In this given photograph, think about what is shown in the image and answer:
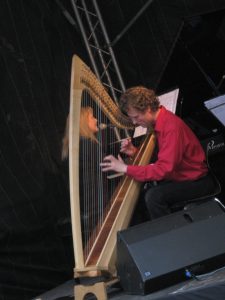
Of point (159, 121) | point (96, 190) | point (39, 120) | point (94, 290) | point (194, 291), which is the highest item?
point (39, 120)

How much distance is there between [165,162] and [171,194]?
29cm

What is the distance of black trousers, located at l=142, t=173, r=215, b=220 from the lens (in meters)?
3.56

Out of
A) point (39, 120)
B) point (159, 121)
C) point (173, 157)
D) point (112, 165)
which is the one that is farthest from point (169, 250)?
point (39, 120)

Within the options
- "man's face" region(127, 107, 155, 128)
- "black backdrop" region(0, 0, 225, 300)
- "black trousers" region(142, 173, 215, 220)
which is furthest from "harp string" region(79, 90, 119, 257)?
"black backdrop" region(0, 0, 225, 300)

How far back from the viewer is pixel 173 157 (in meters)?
3.36

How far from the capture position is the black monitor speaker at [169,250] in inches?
107

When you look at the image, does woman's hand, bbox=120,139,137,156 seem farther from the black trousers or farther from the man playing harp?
the black trousers

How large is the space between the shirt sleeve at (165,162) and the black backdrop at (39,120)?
1.00 meters

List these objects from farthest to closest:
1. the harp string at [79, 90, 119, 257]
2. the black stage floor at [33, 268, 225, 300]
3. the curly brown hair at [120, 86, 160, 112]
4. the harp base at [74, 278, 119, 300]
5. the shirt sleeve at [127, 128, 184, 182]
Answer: the curly brown hair at [120, 86, 160, 112] → the shirt sleeve at [127, 128, 184, 182] → the harp string at [79, 90, 119, 257] → the harp base at [74, 278, 119, 300] → the black stage floor at [33, 268, 225, 300]

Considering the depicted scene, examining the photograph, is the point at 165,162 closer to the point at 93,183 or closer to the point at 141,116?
the point at 141,116

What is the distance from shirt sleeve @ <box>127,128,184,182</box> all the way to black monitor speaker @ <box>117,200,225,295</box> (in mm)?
455

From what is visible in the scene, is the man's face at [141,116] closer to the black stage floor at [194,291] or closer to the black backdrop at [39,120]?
the black backdrop at [39,120]

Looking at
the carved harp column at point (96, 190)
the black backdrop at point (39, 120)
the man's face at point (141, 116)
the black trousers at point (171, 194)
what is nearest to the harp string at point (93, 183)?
the carved harp column at point (96, 190)

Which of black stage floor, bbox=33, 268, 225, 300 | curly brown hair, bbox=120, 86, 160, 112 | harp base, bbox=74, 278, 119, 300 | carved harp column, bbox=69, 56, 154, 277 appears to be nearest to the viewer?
black stage floor, bbox=33, 268, 225, 300
